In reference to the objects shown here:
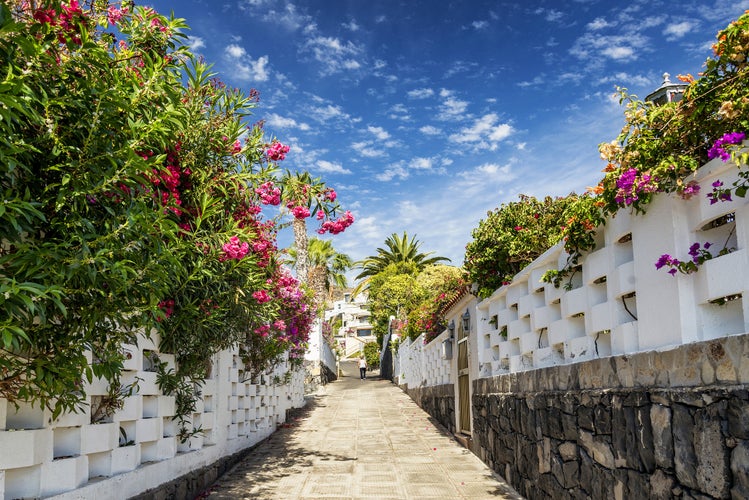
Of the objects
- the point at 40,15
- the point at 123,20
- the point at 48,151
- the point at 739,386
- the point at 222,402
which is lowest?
the point at 222,402

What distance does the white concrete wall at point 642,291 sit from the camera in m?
3.30

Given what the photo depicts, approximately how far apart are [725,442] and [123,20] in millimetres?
4865

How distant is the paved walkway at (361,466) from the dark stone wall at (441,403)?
0.26 meters

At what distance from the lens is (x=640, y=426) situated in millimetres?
3904

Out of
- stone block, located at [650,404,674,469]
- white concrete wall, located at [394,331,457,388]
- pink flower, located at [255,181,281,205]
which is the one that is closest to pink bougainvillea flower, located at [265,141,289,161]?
pink flower, located at [255,181,281,205]

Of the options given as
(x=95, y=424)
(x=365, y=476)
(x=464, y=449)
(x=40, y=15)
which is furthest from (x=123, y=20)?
(x=464, y=449)

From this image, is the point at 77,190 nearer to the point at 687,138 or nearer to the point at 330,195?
the point at 687,138

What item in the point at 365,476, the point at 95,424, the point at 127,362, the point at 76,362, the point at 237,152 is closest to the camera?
the point at 76,362

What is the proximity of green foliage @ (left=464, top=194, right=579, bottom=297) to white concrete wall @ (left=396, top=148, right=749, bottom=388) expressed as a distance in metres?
0.57

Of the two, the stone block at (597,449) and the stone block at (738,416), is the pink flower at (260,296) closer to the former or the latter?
the stone block at (597,449)

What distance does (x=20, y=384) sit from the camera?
363 cm

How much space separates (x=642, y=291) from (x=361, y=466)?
18.3ft

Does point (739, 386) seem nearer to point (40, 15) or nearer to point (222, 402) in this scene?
point (40, 15)

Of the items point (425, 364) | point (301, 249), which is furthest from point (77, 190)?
point (301, 249)
